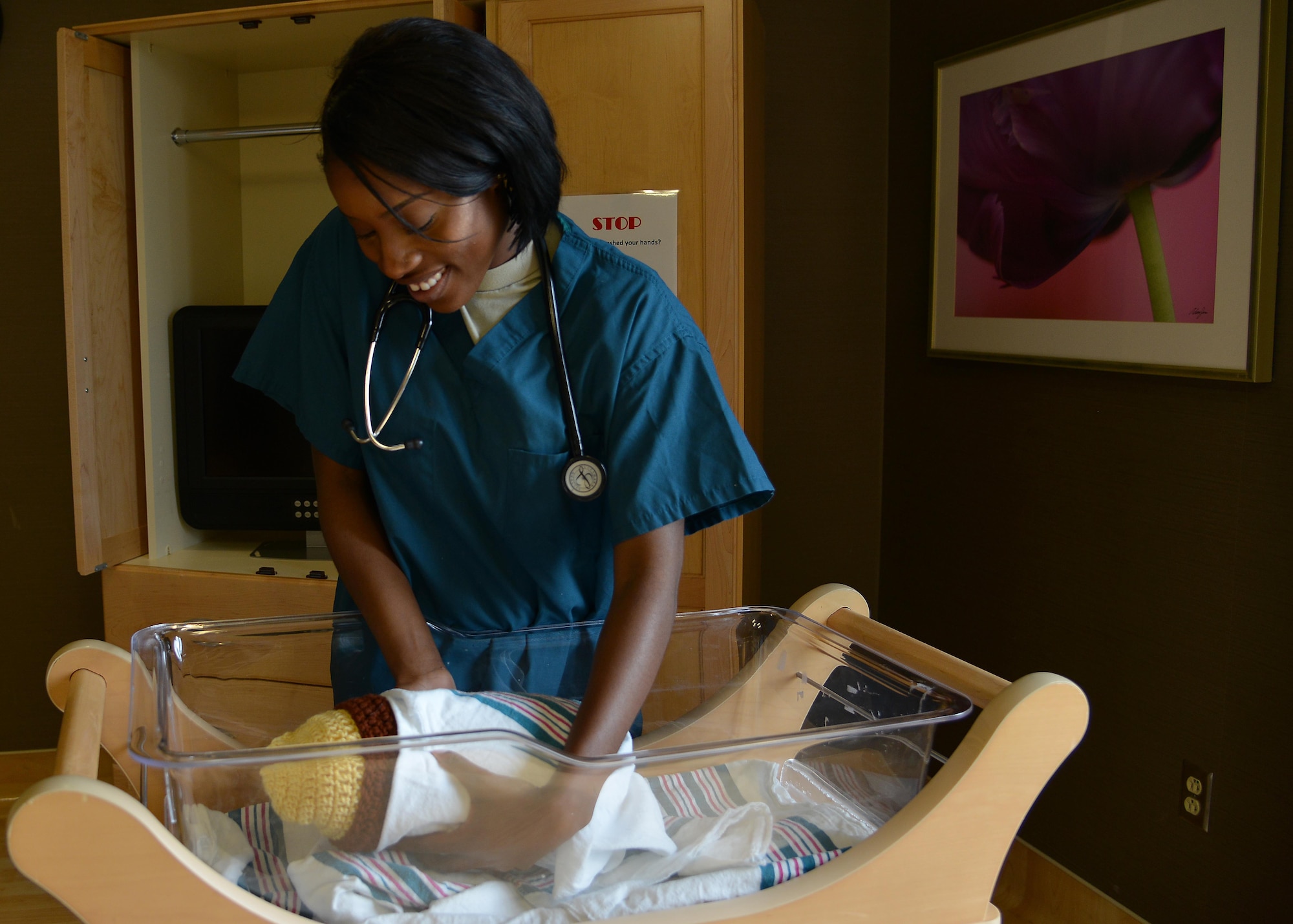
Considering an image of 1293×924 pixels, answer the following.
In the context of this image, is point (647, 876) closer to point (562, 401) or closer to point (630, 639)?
point (630, 639)

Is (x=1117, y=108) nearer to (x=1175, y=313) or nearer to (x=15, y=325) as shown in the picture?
(x=1175, y=313)

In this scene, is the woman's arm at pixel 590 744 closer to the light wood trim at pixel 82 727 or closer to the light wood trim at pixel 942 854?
the light wood trim at pixel 942 854

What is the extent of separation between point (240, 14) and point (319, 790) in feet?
6.61

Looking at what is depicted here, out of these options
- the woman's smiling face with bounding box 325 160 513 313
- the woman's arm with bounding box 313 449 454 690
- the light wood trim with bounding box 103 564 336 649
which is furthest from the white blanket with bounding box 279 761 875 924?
the light wood trim with bounding box 103 564 336 649

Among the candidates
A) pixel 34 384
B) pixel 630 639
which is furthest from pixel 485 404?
pixel 34 384

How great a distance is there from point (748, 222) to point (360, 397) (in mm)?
1353

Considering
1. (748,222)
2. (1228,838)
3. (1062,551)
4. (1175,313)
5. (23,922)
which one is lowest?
(23,922)

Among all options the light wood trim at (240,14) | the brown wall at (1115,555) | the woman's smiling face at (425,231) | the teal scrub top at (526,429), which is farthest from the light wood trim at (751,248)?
the woman's smiling face at (425,231)

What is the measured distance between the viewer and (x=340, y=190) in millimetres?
902

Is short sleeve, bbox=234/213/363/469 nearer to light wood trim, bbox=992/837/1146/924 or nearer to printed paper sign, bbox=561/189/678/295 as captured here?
printed paper sign, bbox=561/189/678/295

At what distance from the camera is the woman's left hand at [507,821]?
67 centimetres

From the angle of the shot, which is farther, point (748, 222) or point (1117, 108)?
point (748, 222)

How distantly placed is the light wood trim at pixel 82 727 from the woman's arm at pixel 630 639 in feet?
1.12

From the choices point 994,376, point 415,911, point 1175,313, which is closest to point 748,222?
point 994,376
